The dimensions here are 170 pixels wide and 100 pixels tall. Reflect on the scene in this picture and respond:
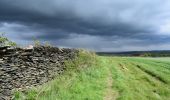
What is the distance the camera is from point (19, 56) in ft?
52.3

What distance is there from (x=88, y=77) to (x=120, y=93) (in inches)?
139

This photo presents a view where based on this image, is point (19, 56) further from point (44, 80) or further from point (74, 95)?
point (74, 95)

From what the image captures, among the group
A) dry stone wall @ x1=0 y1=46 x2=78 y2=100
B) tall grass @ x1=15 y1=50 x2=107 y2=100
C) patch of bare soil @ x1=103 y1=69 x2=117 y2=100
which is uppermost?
dry stone wall @ x1=0 y1=46 x2=78 y2=100

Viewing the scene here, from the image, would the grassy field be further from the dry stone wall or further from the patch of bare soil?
the dry stone wall

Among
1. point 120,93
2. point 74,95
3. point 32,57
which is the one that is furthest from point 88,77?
point 32,57

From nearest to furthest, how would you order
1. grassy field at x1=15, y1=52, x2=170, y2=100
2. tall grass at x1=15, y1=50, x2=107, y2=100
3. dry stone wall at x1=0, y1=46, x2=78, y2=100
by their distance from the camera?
dry stone wall at x1=0, y1=46, x2=78, y2=100 → tall grass at x1=15, y1=50, x2=107, y2=100 → grassy field at x1=15, y1=52, x2=170, y2=100

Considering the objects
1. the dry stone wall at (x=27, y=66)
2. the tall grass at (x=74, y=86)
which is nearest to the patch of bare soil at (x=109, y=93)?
the tall grass at (x=74, y=86)

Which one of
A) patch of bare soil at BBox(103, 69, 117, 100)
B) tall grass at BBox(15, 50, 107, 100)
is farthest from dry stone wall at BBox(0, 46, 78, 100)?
patch of bare soil at BBox(103, 69, 117, 100)

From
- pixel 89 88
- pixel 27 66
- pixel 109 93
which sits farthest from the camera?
pixel 109 93

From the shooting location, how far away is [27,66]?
16734 mm

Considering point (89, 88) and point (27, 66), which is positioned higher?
point (27, 66)

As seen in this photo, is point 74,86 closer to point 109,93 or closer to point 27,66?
point 109,93

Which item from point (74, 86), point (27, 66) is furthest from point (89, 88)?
point (27, 66)

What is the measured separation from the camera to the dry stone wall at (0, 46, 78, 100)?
49.0 ft
